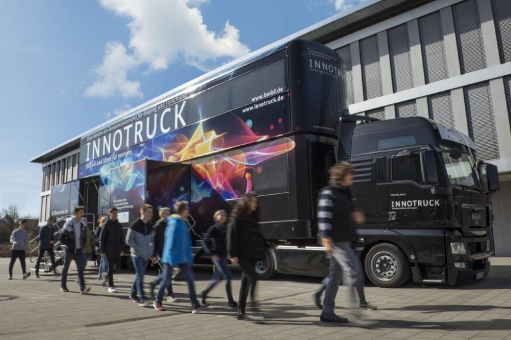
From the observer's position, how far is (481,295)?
22.4 feet

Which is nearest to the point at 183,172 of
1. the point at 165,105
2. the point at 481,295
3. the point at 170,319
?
the point at 165,105

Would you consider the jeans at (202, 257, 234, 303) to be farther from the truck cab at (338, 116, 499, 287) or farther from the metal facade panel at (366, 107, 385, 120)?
the metal facade panel at (366, 107, 385, 120)

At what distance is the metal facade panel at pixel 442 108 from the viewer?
19.0 metres

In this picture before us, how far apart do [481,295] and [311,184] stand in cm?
339

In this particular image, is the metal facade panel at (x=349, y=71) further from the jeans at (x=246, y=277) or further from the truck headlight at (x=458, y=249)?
the jeans at (x=246, y=277)

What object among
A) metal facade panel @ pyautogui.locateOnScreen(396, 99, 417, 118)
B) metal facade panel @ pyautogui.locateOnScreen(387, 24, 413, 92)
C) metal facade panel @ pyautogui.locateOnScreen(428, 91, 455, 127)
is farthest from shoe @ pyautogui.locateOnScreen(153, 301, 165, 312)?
metal facade panel @ pyautogui.locateOnScreen(387, 24, 413, 92)

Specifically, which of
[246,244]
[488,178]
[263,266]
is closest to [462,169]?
[488,178]

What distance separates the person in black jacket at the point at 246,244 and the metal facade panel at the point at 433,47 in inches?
664

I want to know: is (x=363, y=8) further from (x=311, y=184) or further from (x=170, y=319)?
(x=170, y=319)

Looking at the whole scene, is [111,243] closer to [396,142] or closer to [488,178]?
[396,142]

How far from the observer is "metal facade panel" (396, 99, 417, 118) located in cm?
2025

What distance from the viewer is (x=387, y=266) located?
7.93 metres

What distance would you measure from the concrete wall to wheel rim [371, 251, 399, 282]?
44.2 ft

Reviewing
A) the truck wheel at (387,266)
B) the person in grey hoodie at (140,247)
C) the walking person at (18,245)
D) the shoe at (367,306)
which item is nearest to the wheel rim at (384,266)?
the truck wheel at (387,266)
